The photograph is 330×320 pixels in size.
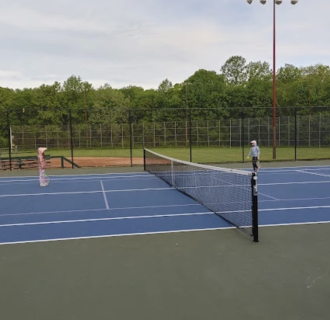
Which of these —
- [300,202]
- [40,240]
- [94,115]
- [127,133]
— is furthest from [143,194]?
[94,115]

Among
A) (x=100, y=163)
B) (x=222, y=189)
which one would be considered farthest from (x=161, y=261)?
(x=100, y=163)

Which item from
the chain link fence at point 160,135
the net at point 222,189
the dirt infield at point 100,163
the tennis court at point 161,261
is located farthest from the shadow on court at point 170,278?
the chain link fence at point 160,135

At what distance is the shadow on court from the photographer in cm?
370

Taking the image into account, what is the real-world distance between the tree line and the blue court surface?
26.4 meters

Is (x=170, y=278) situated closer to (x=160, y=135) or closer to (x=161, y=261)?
(x=161, y=261)

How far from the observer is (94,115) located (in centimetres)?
4984

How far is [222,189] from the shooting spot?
1078 cm

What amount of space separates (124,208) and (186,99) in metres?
47.6

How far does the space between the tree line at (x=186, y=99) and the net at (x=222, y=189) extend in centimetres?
2521

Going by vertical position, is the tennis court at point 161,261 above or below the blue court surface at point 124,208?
above

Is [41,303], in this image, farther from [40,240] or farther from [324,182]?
[324,182]

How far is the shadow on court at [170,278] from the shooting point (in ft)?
12.1

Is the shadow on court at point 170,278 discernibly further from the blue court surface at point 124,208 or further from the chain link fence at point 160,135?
the chain link fence at point 160,135

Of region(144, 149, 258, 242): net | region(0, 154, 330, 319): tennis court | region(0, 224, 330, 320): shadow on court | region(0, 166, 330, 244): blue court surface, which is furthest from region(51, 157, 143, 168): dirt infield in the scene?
region(0, 224, 330, 320): shadow on court
